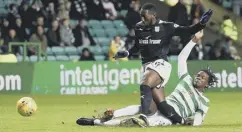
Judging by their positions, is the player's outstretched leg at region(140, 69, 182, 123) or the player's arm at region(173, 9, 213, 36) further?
the player's arm at region(173, 9, 213, 36)

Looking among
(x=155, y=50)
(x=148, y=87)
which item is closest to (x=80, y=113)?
(x=155, y=50)

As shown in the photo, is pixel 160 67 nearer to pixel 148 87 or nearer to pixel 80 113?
pixel 148 87

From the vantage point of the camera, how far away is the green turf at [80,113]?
550 inches

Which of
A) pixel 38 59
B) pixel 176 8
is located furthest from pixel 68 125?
pixel 176 8

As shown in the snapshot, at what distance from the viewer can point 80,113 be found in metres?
18.8

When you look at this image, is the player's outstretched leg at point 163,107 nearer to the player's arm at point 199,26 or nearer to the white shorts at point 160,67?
the white shorts at point 160,67

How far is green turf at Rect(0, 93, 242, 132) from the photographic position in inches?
550

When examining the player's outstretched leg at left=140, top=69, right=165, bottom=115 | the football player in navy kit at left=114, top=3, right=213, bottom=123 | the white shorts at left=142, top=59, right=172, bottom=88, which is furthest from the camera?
the white shorts at left=142, top=59, right=172, bottom=88

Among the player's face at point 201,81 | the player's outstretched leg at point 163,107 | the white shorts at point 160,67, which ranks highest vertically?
the white shorts at point 160,67

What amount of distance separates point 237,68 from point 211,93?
1.37m

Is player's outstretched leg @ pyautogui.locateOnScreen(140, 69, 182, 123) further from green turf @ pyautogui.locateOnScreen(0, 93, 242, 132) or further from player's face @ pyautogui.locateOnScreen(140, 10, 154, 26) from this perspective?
player's face @ pyautogui.locateOnScreen(140, 10, 154, 26)

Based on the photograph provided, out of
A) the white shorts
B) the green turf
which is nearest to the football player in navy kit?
the white shorts

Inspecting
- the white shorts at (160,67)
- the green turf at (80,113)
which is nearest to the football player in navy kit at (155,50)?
the white shorts at (160,67)

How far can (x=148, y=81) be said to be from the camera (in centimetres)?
1413
